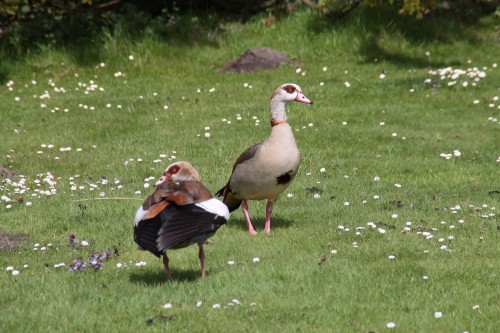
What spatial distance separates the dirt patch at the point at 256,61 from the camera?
23281mm

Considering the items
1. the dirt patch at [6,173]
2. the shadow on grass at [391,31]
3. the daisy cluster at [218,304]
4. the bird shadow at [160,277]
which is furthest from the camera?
the shadow on grass at [391,31]

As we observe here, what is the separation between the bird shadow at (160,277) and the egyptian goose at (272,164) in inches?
74.3

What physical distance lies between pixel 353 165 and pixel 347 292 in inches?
268

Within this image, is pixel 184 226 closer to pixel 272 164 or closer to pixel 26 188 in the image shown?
pixel 272 164

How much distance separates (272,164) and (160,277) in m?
2.40

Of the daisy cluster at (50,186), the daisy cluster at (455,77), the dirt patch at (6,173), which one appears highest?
the daisy cluster at (50,186)

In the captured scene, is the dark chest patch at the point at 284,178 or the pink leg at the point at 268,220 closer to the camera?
the dark chest patch at the point at 284,178

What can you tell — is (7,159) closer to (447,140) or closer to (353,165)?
(353,165)

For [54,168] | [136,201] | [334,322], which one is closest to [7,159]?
[54,168]

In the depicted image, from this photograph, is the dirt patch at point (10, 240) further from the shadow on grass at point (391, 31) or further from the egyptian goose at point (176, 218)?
the shadow on grass at point (391, 31)

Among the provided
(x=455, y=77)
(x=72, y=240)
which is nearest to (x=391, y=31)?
(x=455, y=77)

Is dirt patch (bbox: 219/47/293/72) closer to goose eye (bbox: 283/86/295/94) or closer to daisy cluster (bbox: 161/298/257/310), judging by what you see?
goose eye (bbox: 283/86/295/94)

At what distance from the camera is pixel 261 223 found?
12.3 metres

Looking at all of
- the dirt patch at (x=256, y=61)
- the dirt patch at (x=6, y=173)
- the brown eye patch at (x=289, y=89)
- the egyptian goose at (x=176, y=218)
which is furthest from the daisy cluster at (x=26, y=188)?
the dirt patch at (x=256, y=61)
